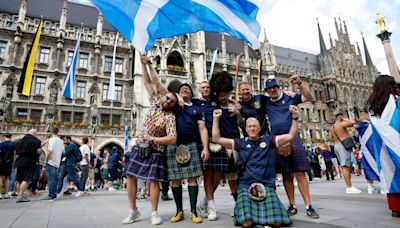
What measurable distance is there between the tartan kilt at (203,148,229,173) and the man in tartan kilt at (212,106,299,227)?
38 cm

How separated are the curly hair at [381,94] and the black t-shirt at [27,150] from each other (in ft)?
26.3

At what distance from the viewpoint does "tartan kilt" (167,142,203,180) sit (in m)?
3.31

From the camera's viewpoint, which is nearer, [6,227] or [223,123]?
[6,227]

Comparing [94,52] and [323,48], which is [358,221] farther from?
[323,48]

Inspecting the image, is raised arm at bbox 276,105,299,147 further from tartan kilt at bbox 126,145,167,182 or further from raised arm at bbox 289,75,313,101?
tartan kilt at bbox 126,145,167,182

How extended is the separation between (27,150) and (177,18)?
5.70 meters

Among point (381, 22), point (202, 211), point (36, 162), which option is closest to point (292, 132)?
point (202, 211)

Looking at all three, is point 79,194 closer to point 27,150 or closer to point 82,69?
point 27,150

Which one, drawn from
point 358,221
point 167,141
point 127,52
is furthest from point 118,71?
point 358,221

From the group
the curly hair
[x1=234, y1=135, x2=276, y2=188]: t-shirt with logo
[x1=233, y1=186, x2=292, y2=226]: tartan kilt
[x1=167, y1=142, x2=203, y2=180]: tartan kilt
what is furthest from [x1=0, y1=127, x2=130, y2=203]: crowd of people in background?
the curly hair

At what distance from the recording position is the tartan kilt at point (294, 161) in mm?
3472

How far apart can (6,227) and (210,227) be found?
2695 millimetres

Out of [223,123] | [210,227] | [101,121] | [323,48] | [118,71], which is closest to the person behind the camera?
[210,227]

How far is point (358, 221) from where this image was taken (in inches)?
113
